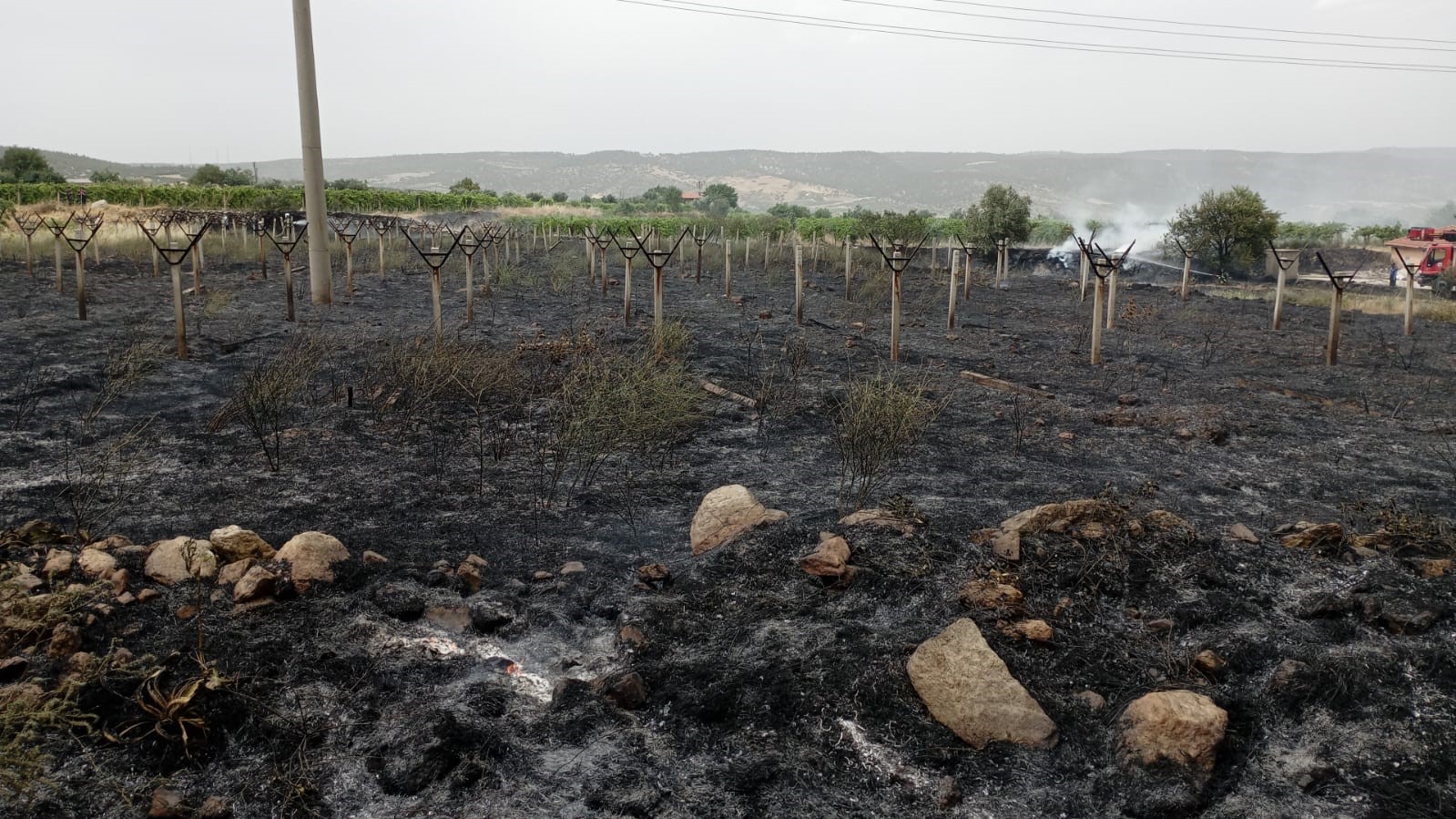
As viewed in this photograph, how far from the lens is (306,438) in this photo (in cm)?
834

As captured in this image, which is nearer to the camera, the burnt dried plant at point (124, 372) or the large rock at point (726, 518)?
the large rock at point (726, 518)

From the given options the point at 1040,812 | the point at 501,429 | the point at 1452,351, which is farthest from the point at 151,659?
the point at 1452,351

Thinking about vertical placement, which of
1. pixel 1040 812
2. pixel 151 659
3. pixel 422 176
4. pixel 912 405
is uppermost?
pixel 422 176

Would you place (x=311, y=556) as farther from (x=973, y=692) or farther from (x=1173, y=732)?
(x=1173, y=732)

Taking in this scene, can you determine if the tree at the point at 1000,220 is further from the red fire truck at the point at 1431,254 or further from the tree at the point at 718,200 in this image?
the tree at the point at 718,200

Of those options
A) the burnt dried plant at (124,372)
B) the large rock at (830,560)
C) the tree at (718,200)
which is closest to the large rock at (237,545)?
the large rock at (830,560)

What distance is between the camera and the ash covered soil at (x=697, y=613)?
3.73 metres

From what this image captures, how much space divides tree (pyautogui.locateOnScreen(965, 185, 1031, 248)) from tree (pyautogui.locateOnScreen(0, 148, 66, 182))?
46.7 m

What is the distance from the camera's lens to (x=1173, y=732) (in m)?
3.77

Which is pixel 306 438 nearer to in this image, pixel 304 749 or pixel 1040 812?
pixel 304 749

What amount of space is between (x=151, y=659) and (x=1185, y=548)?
5.44 m

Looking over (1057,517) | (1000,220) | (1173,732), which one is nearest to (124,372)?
(1057,517)

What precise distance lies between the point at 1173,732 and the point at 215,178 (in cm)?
6355

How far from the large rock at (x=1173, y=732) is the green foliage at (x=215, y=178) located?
59283 millimetres
